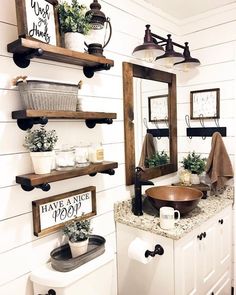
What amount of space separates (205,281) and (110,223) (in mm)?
762

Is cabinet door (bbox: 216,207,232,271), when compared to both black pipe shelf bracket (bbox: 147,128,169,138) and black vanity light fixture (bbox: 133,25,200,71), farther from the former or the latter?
black vanity light fixture (bbox: 133,25,200,71)

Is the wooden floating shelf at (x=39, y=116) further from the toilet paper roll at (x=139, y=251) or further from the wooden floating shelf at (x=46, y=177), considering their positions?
the toilet paper roll at (x=139, y=251)

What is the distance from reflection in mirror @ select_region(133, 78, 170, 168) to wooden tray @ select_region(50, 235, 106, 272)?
0.65 metres

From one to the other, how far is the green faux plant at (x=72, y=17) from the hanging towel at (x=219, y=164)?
53.3 inches

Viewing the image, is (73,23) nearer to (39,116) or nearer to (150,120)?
(39,116)

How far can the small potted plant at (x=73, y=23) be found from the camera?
1274 millimetres

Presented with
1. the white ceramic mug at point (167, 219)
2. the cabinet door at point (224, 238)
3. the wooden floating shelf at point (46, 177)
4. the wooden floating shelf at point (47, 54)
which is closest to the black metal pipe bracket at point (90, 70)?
the wooden floating shelf at point (47, 54)

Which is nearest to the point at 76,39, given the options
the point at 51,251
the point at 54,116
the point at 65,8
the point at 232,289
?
the point at 65,8

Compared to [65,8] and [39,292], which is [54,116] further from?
[39,292]

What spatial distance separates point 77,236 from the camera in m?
1.37

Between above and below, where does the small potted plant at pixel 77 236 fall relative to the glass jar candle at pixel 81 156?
below

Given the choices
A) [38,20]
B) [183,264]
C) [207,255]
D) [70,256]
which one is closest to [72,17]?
[38,20]

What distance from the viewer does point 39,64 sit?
1.32 metres

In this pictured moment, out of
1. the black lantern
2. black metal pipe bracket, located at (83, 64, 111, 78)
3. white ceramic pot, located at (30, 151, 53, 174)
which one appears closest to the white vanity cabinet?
white ceramic pot, located at (30, 151, 53, 174)
